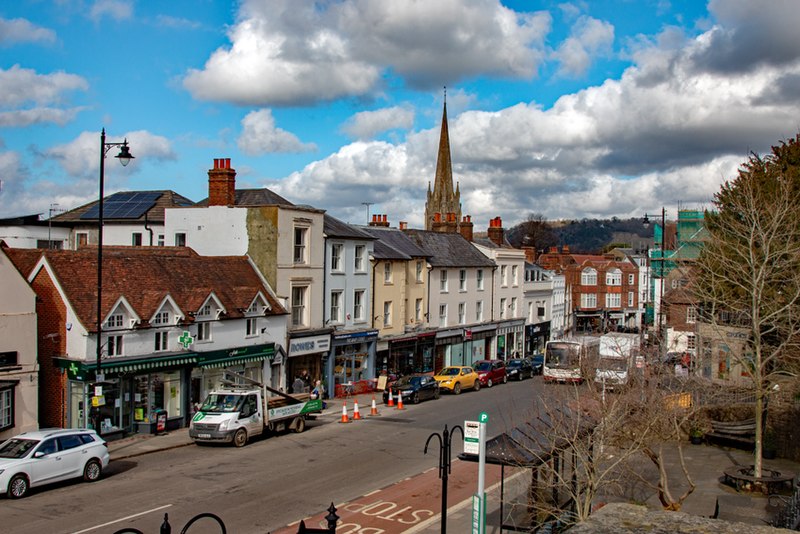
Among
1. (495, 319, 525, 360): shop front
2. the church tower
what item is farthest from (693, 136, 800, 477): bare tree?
the church tower

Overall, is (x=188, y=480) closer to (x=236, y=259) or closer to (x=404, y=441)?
(x=404, y=441)

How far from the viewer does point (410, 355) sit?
4631cm

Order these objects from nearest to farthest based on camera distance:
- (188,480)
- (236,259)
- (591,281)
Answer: (188,480) < (236,259) < (591,281)

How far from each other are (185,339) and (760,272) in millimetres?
19807

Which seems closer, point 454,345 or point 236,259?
point 236,259

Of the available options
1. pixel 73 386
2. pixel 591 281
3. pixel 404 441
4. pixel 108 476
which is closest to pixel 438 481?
pixel 404 441

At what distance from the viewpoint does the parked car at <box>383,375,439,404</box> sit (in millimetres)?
36688

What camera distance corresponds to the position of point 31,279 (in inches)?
1049

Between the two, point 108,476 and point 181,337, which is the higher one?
point 181,337

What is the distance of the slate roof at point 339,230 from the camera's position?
39031 mm

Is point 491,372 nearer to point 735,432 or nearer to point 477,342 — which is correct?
point 477,342

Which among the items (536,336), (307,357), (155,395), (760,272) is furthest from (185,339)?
(536,336)

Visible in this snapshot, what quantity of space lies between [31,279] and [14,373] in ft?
12.1

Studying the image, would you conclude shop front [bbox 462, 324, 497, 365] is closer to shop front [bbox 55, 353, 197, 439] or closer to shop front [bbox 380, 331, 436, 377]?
shop front [bbox 380, 331, 436, 377]
